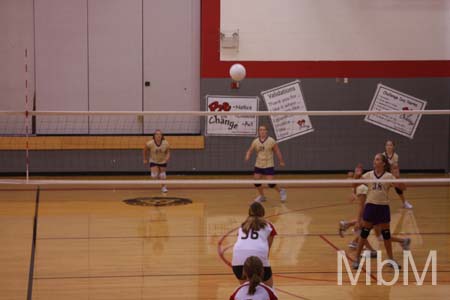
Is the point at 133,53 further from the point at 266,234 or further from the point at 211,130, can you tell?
the point at 266,234

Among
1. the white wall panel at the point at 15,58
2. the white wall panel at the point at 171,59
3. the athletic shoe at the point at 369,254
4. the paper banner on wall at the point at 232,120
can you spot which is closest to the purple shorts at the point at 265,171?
the paper banner on wall at the point at 232,120

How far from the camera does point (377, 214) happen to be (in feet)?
34.1

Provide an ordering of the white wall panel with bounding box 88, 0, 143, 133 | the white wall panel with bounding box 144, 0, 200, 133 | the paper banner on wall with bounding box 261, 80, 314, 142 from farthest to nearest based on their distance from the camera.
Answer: the paper banner on wall with bounding box 261, 80, 314, 142, the white wall panel with bounding box 144, 0, 200, 133, the white wall panel with bounding box 88, 0, 143, 133

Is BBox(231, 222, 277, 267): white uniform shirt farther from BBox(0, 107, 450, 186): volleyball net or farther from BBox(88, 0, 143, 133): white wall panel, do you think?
BBox(88, 0, 143, 133): white wall panel

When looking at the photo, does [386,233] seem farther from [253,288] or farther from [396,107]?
[396,107]

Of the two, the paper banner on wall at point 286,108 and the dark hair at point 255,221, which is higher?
the paper banner on wall at point 286,108

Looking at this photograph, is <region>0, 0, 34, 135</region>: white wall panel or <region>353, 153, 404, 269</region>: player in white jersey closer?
<region>353, 153, 404, 269</region>: player in white jersey

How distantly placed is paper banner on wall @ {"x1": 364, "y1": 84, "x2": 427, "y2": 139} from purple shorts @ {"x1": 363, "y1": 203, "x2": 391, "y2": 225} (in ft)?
33.5

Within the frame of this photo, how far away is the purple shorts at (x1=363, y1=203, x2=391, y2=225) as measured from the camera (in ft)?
34.1

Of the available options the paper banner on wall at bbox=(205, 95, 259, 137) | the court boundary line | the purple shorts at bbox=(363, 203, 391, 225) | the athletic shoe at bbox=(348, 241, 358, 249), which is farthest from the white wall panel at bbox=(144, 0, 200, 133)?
the purple shorts at bbox=(363, 203, 391, 225)

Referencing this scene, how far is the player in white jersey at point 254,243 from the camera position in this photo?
25.4 ft

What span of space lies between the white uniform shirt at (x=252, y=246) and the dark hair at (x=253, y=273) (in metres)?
1.14

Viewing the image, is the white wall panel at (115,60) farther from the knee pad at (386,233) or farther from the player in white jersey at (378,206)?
the knee pad at (386,233)

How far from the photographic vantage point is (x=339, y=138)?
20297 mm
